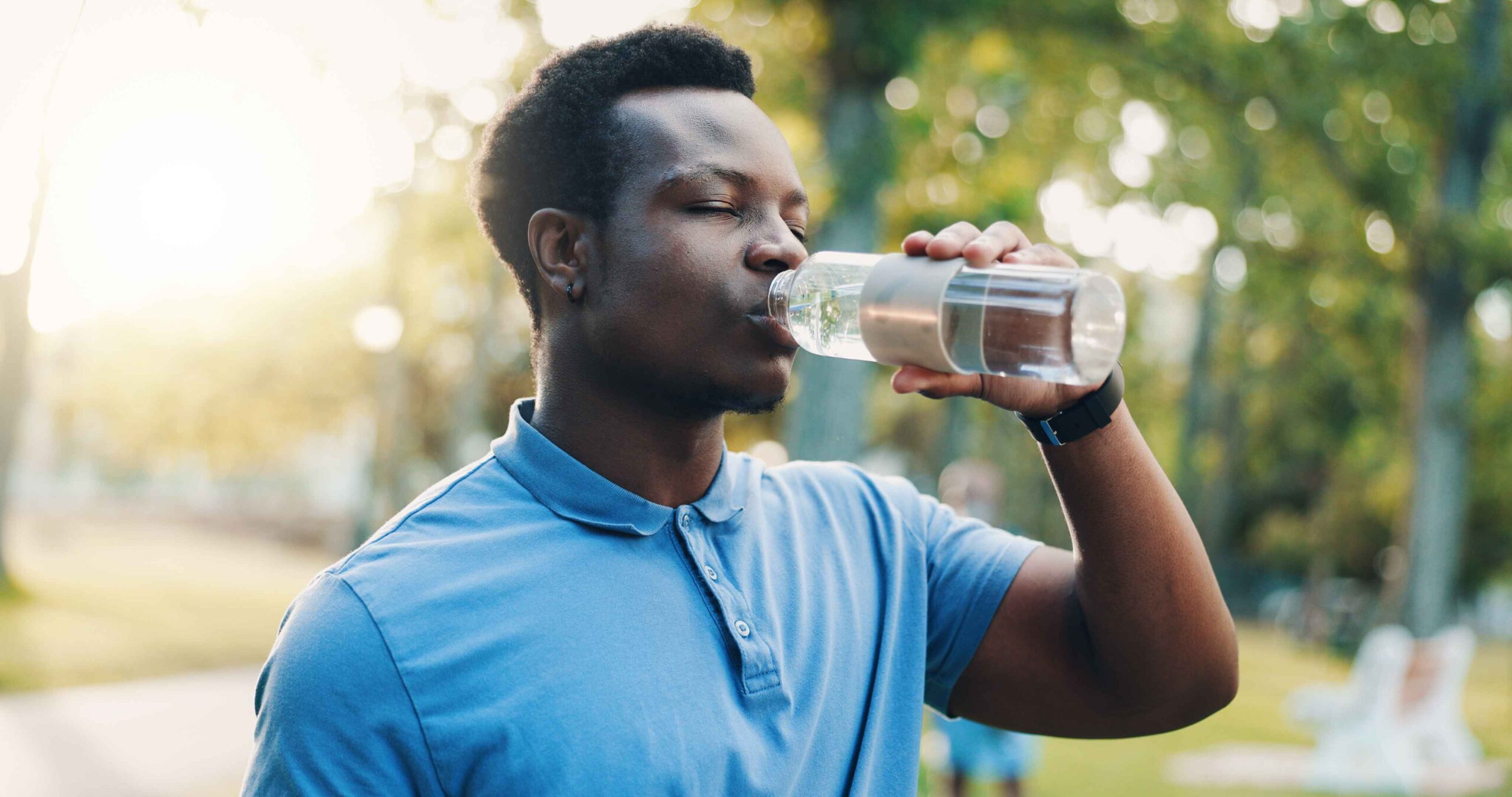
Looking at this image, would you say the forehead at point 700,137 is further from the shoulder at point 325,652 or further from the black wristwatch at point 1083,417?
the shoulder at point 325,652

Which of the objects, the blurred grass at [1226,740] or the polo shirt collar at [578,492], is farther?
the blurred grass at [1226,740]

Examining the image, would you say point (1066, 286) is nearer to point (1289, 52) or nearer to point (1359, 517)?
point (1289, 52)

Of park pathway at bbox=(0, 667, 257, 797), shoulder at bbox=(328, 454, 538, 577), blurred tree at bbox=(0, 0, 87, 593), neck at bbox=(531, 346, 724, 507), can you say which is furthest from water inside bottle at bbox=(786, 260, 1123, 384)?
blurred tree at bbox=(0, 0, 87, 593)

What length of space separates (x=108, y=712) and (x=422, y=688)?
977 centimetres

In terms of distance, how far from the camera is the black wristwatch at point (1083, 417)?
5.48ft

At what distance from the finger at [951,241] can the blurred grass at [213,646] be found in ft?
21.0

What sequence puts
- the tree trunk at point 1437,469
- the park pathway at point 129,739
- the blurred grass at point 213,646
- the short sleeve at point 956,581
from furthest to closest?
the tree trunk at point 1437,469 → the blurred grass at point 213,646 → the park pathway at point 129,739 → the short sleeve at point 956,581

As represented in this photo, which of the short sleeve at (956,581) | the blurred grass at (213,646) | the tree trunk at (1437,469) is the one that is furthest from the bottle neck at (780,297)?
the tree trunk at (1437,469)

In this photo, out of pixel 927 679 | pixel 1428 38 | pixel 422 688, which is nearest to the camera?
pixel 422 688

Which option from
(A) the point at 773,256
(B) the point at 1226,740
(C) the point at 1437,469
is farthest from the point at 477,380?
(A) the point at 773,256

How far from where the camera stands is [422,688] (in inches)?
56.6

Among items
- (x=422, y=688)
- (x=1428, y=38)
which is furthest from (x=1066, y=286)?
(x=1428, y=38)

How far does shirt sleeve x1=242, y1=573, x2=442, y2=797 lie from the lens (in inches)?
55.4

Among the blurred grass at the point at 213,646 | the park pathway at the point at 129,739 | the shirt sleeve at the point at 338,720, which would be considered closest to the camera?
the shirt sleeve at the point at 338,720
